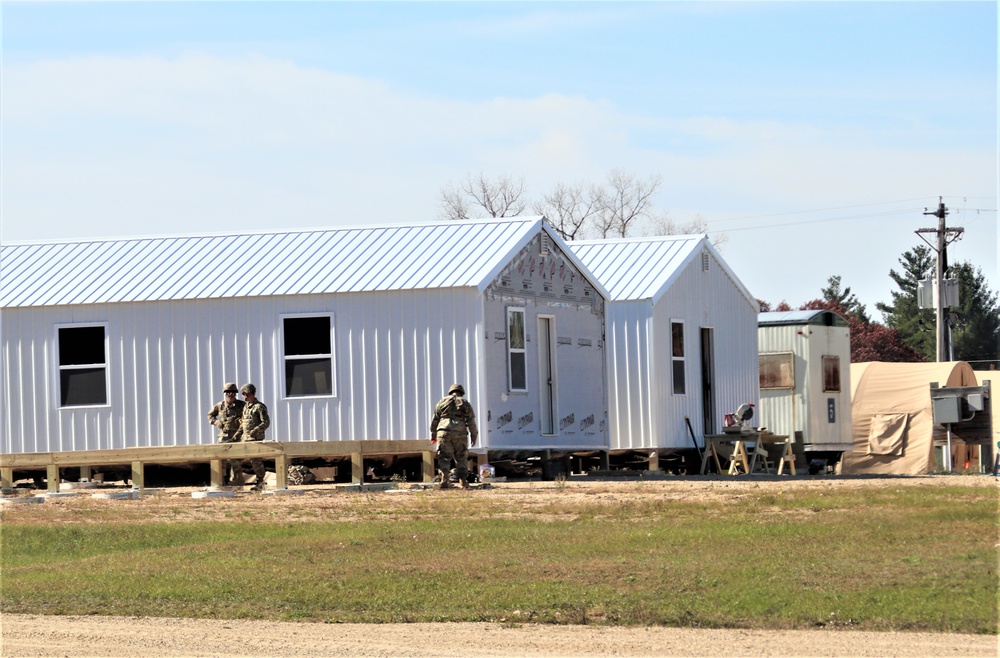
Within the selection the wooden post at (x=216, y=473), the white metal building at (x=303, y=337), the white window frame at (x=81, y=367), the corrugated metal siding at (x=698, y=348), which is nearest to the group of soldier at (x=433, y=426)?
the wooden post at (x=216, y=473)

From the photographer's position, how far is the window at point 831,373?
33219 mm

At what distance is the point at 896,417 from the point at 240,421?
59.7 feet

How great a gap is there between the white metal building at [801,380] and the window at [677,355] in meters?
5.36

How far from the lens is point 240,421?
846 inches

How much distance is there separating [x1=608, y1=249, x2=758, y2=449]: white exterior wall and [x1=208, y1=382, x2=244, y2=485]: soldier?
770cm

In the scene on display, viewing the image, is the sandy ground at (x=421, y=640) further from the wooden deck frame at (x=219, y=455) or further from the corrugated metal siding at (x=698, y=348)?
the corrugated metal siding at (x=698, y=348)

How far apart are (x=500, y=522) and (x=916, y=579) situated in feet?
17.9

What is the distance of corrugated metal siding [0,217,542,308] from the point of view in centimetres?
2319

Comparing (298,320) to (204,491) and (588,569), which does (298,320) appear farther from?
(588,569)

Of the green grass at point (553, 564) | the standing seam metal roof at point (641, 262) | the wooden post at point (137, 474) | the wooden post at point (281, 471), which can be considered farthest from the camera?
the standing seam metal roof at point (641, 262)

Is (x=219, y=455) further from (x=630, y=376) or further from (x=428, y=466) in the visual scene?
(x=630, y=376)

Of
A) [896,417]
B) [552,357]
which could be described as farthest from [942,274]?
[552,357]

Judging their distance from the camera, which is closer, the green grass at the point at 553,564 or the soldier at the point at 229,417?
the green grass at the point at 553,564

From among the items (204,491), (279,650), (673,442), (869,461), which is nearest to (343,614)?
(279,650)
